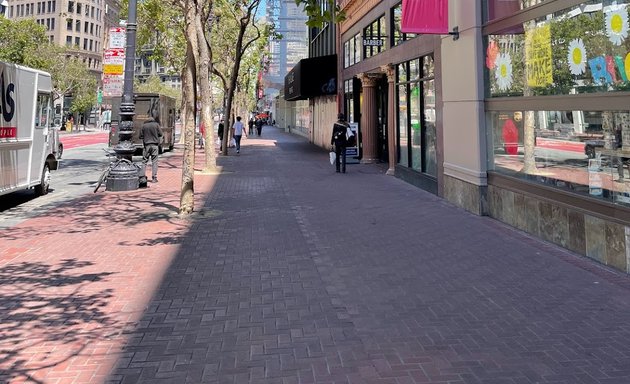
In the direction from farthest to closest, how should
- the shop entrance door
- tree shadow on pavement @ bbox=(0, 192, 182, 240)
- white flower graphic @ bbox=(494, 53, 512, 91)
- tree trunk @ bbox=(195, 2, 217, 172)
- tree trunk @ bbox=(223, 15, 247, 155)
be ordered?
tree trunk @ bbox=(223, 15, 247, 155)
the shop entrance door
tree trunk @ bbox=(195, 2, 217, 172)
tree shadow on pavement @ bbox=(0, 192, 182, 240)
white flower graphic @ bbox=(494, 53, 512, 91)

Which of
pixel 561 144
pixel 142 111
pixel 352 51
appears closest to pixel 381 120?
pixel 352 51

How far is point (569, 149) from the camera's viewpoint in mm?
7355

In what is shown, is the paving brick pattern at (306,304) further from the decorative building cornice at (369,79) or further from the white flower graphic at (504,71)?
the decorative building cornice at (369,79)

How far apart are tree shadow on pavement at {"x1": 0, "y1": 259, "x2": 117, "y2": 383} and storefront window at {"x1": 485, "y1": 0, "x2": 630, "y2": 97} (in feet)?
20.5

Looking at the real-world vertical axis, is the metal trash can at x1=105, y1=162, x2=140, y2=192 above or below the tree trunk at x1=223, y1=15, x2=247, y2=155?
below

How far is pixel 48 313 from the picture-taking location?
16.7ft

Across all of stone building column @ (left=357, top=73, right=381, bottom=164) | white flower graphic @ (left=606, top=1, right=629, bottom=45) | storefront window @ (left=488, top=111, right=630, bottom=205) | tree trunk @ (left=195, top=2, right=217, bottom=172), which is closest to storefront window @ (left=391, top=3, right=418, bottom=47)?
stone building column @ (left=357, top=73, right=381, bottom=164)

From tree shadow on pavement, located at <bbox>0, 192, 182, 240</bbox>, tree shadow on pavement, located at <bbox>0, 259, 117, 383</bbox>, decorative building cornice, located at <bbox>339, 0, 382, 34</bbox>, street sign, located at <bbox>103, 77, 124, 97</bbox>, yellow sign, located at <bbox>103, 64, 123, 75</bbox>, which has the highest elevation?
decorative building cornice, located at <bbox>339, 0, 382, 34</bbox>

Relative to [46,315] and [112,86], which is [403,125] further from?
[46,315]

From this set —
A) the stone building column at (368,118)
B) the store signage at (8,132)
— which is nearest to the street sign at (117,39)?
the store signage at (8,132)

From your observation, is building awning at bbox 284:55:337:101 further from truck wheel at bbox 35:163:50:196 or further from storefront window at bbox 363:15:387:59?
truck wheel at bbox 35:163:50:196

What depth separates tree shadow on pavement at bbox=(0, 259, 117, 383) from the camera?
160 inches

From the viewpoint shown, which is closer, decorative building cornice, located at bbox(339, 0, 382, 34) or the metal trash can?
the metal trash can

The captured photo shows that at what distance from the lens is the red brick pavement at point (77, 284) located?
4.09m
